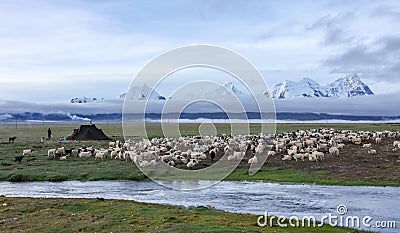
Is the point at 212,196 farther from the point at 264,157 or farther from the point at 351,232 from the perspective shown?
the point at 264,157

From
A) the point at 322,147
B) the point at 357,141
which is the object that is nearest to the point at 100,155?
the point at 322,147

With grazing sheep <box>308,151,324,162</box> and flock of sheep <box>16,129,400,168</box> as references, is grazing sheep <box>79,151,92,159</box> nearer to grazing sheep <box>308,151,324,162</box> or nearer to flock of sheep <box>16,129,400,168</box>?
flock of sheep <box>16,129,400,168</box>

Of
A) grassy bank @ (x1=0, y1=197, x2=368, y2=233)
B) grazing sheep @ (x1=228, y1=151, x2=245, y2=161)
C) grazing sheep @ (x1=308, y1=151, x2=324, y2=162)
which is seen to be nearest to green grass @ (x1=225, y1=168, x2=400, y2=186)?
grazing sheep @ (x1=308, y1=151, x2=324, y2=162)

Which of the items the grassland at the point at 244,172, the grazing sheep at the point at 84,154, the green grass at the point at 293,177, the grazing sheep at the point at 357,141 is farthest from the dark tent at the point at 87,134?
the green grass at the point at 293,177

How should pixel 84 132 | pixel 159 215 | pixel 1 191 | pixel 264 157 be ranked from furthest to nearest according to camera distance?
pixel 84 132
pixel 264 157
pixel 1 191
pixel 159 215

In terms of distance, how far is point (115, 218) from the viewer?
70.3 feet

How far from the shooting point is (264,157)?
44781 mm

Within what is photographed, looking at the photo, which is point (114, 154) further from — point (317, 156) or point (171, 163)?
point (317, 156)

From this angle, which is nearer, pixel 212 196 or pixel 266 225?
pixel 266 225

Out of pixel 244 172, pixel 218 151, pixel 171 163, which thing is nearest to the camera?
pixel 244 172

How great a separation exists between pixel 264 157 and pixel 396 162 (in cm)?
1110

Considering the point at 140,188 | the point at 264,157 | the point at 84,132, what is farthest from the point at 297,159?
the point at 84,132

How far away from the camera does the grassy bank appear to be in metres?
19.1

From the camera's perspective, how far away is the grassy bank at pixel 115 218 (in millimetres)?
19125
